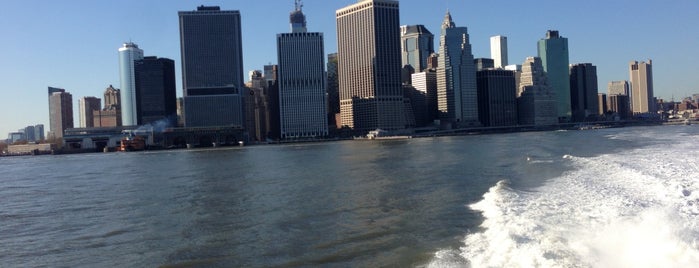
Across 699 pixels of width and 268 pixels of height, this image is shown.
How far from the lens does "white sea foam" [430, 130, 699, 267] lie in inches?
475

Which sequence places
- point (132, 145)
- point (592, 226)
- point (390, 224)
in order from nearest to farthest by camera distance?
point (592, 226) < point (390, 224) < point (132, 145)

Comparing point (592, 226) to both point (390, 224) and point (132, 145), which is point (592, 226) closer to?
point (390, 224)

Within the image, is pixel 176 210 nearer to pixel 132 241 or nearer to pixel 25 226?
pixel 25 226

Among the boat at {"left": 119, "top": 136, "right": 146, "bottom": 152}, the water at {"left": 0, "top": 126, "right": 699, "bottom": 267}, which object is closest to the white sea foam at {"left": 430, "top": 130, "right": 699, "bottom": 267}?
the water at {"left": 0, "top": 126, "right": 699, "bottom": 267}

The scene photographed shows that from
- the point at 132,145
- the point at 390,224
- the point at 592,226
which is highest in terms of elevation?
the point at 132,145

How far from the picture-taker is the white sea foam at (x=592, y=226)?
1207cm

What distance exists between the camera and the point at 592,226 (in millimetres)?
15102

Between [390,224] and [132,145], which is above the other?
[132,145]

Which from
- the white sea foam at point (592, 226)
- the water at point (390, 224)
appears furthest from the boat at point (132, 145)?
the white sea foam at point (592, 226)

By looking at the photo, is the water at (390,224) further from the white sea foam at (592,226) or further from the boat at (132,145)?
the boat at (132,145)

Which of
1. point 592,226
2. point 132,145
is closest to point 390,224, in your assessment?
point 592,226

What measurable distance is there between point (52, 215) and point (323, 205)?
10318mm

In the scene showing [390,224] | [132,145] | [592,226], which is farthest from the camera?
[132,145]

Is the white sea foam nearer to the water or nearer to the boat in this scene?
the water
